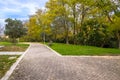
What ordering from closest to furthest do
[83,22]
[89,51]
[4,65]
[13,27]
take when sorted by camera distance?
[4,65] → [89,51] → [13,27] → [83,22]

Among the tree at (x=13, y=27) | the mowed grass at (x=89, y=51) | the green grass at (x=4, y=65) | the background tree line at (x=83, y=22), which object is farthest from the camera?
the tree at (x=13, y=27)

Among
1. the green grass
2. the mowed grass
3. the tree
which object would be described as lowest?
the green grass

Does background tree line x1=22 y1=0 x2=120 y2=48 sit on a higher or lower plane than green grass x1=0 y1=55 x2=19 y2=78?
higher

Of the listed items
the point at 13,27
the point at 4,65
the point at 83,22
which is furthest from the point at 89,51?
the point at 13,27

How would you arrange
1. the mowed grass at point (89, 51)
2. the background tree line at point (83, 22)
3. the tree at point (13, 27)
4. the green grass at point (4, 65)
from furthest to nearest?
the tree at point (13, 27) → the background tree line at point (83, 22) → the mowed grass at point (89, 51) → the green grass at point (4, 65)

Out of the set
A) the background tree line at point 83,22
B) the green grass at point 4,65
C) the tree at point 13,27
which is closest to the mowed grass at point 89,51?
the green grass at point 4,65

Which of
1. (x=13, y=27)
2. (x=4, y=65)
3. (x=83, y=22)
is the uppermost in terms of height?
(x=83, y=22)

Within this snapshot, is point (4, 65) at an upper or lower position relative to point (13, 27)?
lower

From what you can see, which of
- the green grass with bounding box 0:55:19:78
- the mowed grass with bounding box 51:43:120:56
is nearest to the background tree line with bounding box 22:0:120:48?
the mowed grass with bounding box 51:43:120:56

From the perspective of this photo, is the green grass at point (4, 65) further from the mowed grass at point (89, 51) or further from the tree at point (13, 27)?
the tree at point (13, 27)

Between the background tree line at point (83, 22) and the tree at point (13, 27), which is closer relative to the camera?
the background tree line at point (83, 22)

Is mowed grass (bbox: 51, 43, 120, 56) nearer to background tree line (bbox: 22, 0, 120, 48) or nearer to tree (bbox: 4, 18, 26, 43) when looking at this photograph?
background tree line (bbox: 22, 0, 120, 48)

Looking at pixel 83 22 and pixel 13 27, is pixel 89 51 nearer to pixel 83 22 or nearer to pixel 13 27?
pixel 83 22

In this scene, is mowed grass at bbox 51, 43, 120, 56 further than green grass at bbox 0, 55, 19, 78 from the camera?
Yes
